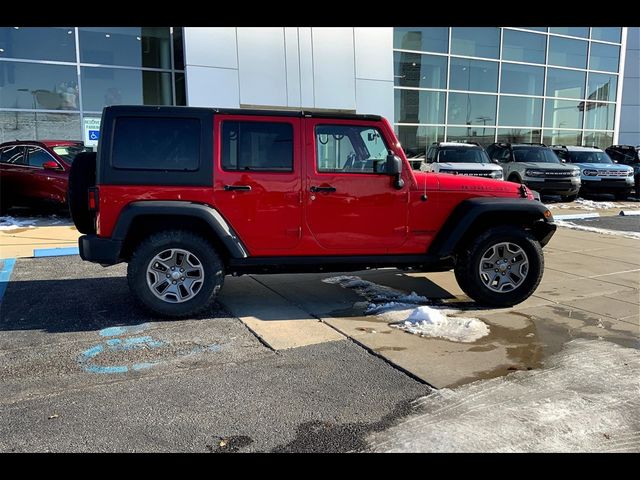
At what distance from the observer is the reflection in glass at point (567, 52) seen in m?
22.8

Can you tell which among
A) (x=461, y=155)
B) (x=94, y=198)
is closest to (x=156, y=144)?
(x=94, y=198)

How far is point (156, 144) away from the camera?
478 centimetres

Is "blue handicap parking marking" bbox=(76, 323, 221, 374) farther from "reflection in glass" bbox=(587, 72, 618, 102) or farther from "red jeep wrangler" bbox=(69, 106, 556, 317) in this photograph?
"reflection in glass" bbox=(587, 72, 618, 102)

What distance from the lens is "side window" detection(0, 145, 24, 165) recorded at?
1130 cm

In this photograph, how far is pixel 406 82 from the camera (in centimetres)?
1973

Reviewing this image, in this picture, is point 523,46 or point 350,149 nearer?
point 350,149

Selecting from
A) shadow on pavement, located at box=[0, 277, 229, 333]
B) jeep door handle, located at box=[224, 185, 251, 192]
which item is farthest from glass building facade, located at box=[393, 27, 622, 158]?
jeep door handle, located at box=[224, 185, 251, 192]

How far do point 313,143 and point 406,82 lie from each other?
16.0 m

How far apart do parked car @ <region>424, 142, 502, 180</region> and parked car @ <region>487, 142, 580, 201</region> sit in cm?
153

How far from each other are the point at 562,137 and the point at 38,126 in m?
21.8

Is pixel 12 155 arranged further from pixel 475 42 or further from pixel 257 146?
pixel 475 42

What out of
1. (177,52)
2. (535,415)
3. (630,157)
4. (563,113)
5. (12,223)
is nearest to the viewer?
(535,415)

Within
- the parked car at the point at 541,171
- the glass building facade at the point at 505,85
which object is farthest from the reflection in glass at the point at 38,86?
the parked car at the point at 541,171
